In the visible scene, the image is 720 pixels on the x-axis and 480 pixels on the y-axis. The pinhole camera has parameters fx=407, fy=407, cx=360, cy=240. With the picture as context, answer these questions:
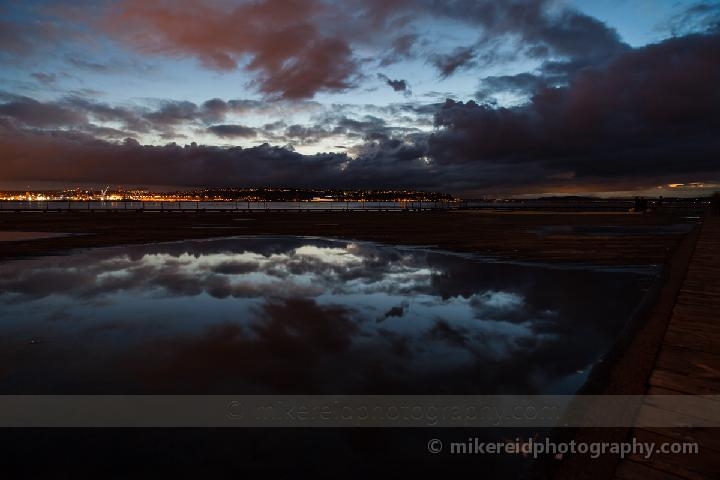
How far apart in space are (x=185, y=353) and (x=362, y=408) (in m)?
3.38

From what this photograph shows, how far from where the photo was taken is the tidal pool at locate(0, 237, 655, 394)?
18.5 feet

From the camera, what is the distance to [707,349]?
575 cm

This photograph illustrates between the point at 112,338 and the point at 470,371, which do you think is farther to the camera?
the point at 112,338

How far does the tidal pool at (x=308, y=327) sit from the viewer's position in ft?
18.5

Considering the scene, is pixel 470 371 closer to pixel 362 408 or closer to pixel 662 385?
pixel 362 408

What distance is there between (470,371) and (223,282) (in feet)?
28.6

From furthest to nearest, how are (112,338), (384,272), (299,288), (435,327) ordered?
(384,272), (299,288), (435,327), (112,338)

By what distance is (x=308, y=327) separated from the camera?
8047 mm

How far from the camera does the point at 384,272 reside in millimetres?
14367

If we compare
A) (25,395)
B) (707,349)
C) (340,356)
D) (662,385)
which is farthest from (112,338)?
(707,349)
